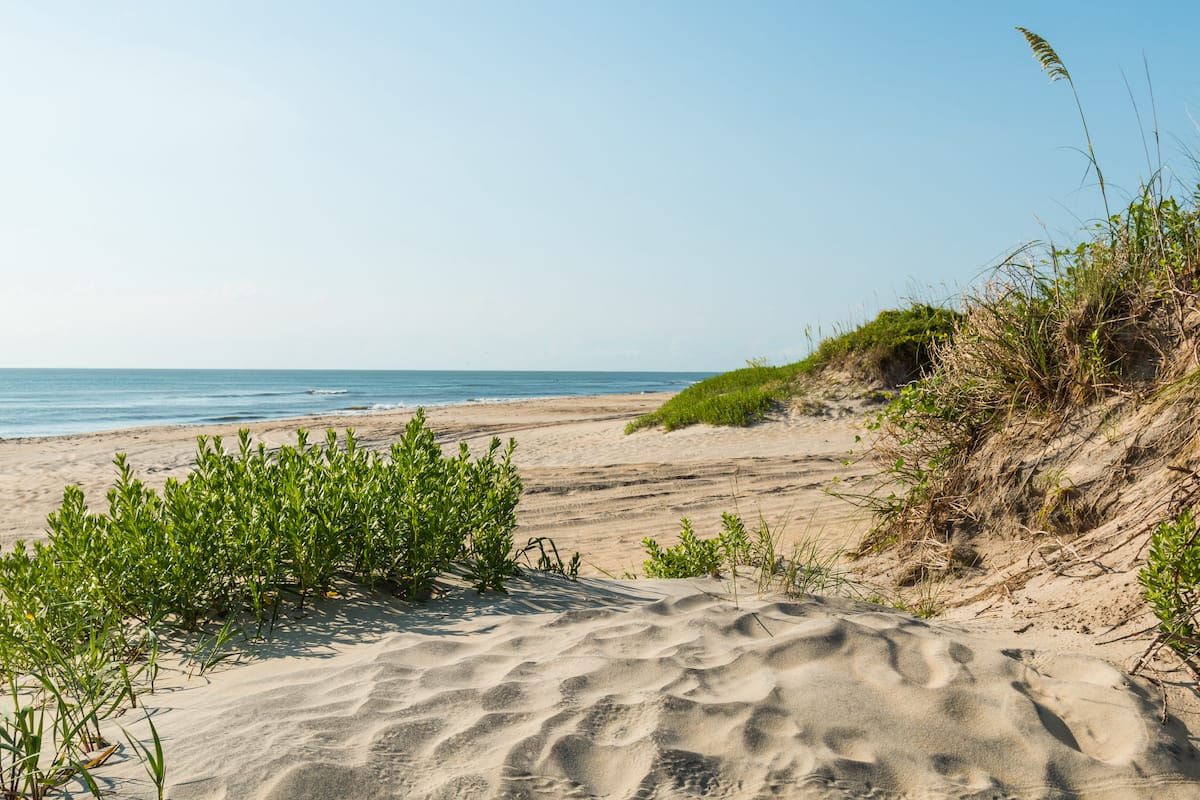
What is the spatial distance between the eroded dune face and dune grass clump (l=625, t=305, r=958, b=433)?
12930mm

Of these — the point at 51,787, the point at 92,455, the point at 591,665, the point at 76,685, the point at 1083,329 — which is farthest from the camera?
the point at 92,455

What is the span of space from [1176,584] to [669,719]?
6.55 feet

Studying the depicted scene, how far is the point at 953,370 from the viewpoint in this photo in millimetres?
5582

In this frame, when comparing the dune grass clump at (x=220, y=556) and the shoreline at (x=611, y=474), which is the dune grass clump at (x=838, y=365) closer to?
the shoreline at (x=611, y=474)

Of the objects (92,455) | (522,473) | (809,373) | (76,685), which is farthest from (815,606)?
(92,455)

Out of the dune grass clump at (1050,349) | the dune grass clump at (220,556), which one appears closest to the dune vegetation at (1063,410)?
the dune grass clump at (1050,349)

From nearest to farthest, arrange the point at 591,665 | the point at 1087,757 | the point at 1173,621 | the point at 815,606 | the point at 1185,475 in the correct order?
the point at 1087,757 → the point at 1173,621 → the point at 591,665 → the point at 1185,475 → the point at 815,606

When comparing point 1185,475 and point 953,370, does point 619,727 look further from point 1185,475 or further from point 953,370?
point 953,370

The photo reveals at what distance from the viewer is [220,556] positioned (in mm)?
3602

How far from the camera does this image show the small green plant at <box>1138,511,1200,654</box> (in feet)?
9.09

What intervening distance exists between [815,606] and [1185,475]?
74.9 inches

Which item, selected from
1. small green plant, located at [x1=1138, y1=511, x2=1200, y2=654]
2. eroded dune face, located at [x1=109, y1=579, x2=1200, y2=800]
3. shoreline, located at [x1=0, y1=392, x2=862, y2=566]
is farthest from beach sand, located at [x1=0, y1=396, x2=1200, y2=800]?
shoreline, located at [x1=0, y1=392, x2=862, y2=566]

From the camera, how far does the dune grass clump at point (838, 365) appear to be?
16.3 meters

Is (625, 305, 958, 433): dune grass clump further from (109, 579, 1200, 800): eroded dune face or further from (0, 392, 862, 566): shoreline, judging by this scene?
(109, 579, 1200, 800): eroded dune face
